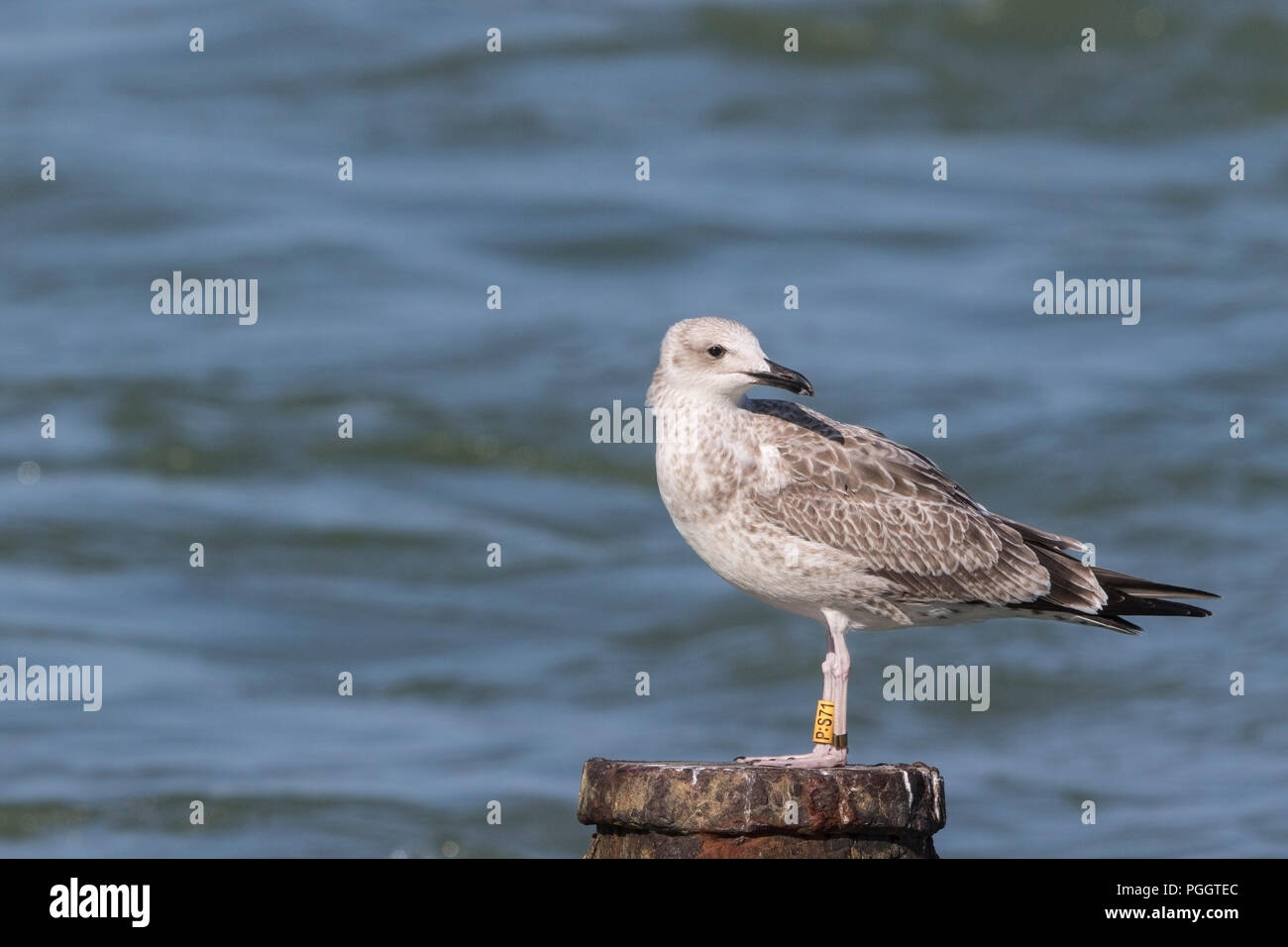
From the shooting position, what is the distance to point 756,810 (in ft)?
27.9

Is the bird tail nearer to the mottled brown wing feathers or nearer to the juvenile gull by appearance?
the juvenile gull

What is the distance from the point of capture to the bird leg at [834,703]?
968 centimetres

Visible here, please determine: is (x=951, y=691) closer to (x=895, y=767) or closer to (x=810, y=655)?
(x=810, y=655)

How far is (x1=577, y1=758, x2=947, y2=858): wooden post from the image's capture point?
8.51 m

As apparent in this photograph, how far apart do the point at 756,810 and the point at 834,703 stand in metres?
1.91

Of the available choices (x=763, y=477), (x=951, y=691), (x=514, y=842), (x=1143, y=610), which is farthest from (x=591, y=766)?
(x=951, y=691)

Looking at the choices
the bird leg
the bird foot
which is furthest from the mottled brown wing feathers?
the bird foot

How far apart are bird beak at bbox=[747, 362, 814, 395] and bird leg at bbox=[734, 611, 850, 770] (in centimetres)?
140

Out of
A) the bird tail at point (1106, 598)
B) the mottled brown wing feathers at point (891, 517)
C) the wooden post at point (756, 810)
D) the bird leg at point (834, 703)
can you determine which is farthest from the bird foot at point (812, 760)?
the bird tail at point (1106, 598)

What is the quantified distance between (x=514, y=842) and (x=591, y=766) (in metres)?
18.1

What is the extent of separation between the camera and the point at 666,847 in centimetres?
862

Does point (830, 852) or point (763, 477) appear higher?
point (763, 477)

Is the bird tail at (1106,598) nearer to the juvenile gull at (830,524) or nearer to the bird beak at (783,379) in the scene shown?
the juvenile gull at (830,524)

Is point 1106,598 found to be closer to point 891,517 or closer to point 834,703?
point 891,517
